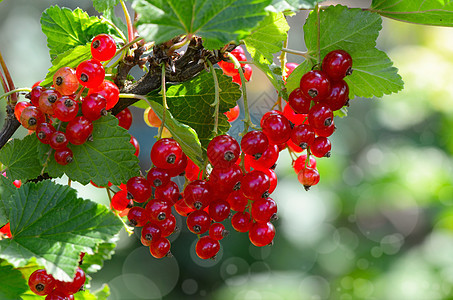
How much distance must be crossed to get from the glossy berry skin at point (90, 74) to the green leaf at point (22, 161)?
0.11 meters

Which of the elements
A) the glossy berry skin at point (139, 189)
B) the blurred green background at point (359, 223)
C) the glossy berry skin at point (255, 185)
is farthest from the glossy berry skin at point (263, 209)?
the blurred green background at point (359, 223)

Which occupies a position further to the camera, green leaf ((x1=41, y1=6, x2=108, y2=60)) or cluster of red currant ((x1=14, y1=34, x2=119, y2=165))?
green leaf ((x1=41, y1=6, x2=108, y2=60))

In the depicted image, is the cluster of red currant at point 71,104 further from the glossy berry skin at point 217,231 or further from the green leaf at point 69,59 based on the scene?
the glossy berry skin at point 217,231

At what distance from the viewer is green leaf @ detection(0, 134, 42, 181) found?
58 centimetres

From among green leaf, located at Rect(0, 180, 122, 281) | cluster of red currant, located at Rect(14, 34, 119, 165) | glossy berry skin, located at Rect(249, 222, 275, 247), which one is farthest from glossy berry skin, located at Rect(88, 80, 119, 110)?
glossy berry skin, located at Rect(249, 222, 275, 247)

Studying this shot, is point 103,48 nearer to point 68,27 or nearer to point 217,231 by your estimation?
point 68,27

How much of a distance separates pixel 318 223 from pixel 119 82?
1.88 metres

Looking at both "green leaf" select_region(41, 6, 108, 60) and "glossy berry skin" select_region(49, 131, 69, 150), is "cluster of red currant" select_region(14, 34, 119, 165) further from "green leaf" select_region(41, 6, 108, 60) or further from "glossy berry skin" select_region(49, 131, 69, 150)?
"green leaf" select_region(41, 6, 108, 60)

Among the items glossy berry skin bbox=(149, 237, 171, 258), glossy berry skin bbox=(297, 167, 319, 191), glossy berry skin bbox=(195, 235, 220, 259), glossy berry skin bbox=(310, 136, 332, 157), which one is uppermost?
glossy berry skin bbox=(310, 136, 332, 157)

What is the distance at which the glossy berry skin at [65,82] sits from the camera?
0.52 metres

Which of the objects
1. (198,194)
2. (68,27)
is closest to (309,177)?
(198,194)

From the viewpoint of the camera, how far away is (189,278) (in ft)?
9.15

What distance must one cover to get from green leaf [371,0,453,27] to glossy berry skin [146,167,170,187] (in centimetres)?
30

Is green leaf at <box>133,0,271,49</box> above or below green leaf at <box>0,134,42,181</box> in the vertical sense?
above
